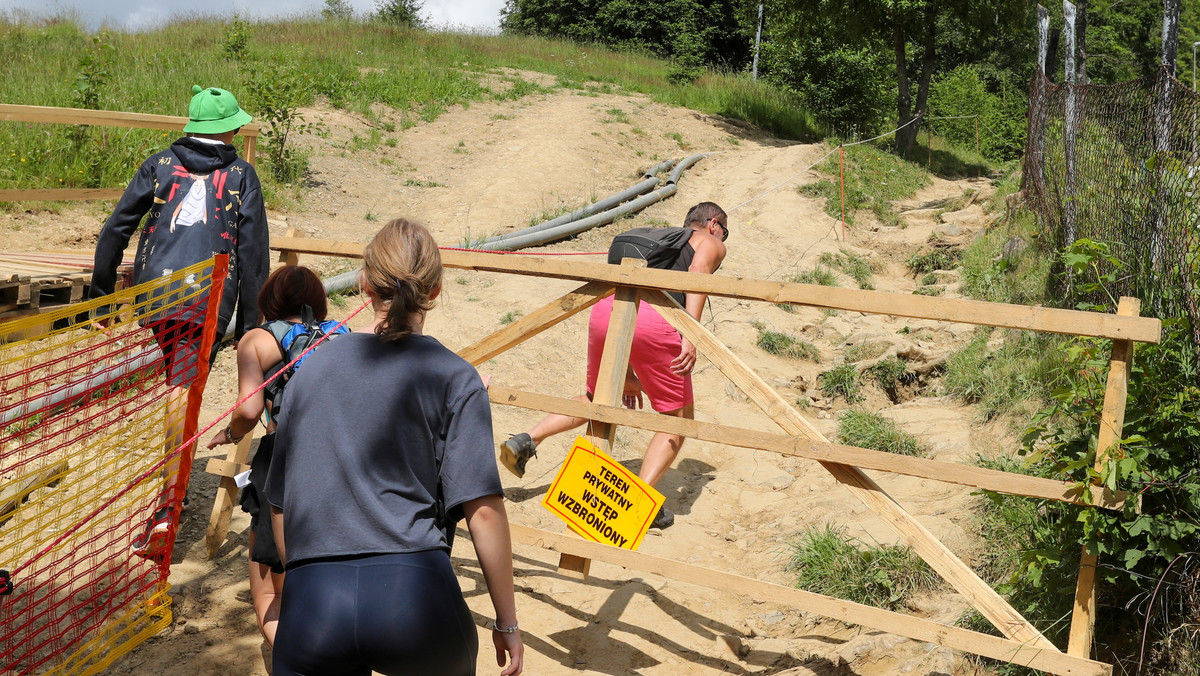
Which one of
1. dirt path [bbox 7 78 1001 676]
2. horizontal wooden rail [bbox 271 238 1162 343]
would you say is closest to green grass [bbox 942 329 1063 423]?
dirt path [bbox 7 78 1001 676]

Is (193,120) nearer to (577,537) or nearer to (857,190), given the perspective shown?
(577,537)

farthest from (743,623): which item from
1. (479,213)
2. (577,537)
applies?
(479,213)

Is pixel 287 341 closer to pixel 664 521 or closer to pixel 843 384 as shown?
pixel 664 521

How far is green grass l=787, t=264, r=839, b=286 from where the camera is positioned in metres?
10.1

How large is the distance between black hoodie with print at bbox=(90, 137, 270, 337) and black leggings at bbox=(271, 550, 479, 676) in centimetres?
246

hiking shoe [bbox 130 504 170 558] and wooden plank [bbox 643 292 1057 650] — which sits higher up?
wooden plank [bbox 643 292 1057 650]

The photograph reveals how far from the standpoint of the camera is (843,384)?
24.1 feet

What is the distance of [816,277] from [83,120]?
7354 mm

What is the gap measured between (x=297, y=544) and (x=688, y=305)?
324 centimetres

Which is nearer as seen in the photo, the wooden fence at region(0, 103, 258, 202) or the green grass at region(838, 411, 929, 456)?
the wooden fence at region(0, 103, 258, 202)

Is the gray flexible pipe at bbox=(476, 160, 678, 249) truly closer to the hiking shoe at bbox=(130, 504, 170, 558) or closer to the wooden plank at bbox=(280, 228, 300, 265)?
the wooden plank at bbox=(280, 228, 300, 265)

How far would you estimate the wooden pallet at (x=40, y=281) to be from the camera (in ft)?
15.6

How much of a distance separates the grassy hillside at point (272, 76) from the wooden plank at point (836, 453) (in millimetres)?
7330

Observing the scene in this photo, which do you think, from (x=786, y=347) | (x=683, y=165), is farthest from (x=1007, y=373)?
(x=683, y=165)
